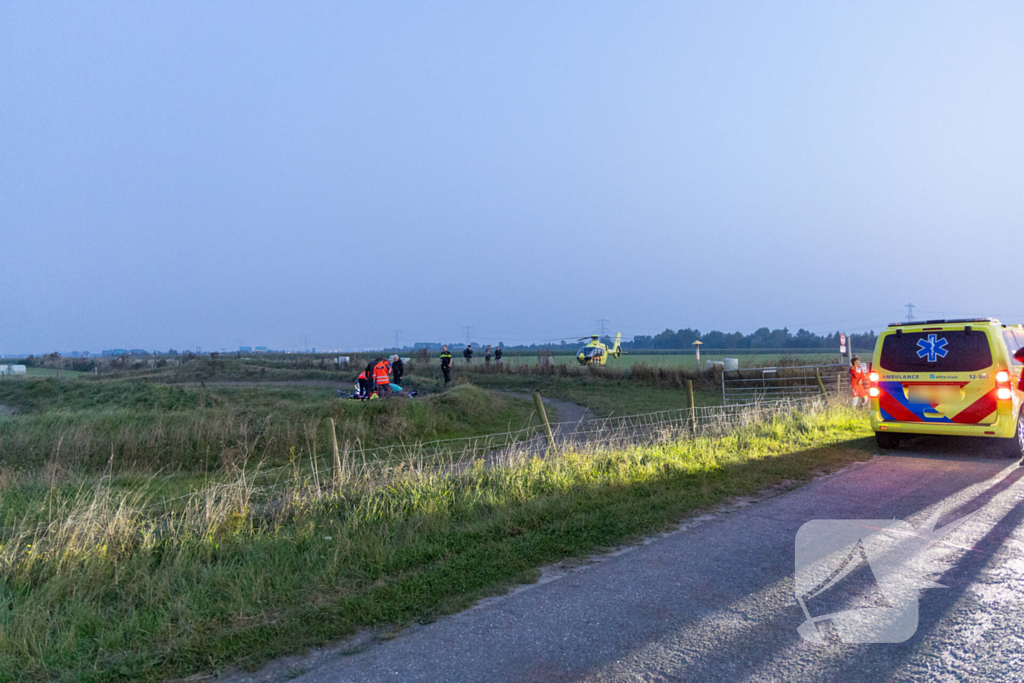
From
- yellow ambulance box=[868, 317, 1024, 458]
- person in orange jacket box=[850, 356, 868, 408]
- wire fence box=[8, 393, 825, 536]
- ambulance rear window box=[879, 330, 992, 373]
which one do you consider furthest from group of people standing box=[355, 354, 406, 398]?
ambulance rear window box=[879, 330, 992, 373]

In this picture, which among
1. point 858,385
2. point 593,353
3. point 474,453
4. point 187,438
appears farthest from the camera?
point 593,353

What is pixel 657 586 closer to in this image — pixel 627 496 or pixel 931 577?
pixel 931 577

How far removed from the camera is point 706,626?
4086mm

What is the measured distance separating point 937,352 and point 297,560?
34.0 ft

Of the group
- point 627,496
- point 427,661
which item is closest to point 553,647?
point 427,661

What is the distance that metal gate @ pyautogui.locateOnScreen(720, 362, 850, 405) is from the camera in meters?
23.5

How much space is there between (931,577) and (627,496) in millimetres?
3328

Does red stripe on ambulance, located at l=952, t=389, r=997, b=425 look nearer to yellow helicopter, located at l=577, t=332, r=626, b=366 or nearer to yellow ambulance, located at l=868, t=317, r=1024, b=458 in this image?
yellow ambulance, located at l=868, t=317, r=1024, b=458

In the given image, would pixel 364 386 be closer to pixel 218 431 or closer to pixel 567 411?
pixel 567 411

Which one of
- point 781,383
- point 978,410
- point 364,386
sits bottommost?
point 781,383

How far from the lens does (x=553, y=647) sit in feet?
12.6

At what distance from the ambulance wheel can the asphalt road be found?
16.8 feet

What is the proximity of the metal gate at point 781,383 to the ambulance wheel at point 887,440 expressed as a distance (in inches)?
417

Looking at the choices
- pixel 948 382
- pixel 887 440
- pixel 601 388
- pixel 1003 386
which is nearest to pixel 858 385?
pixel 887 440
